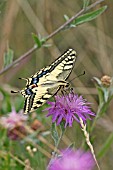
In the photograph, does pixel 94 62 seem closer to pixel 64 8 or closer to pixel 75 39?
pixel 75 39

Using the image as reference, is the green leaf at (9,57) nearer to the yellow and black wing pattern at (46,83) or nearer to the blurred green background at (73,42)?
the yellow and black wing pattern at (46,83)

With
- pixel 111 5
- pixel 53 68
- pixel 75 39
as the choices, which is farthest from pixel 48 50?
pixel 53 68

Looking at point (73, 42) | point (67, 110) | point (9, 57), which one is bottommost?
point (67, 110)

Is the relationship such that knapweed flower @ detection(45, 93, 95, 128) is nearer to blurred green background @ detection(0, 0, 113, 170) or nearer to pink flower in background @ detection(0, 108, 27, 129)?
pink flower in background @ detection(0, 108, 27, 129)

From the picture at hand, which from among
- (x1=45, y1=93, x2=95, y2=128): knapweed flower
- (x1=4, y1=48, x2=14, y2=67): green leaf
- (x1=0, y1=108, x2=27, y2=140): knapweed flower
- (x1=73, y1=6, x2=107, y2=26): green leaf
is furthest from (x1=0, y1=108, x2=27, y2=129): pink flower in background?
(x1=45, y1=93, x2=95, y2=128): knapweed flower

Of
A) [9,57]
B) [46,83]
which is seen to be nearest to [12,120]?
[9,57]

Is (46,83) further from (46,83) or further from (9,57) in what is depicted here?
(9,57)

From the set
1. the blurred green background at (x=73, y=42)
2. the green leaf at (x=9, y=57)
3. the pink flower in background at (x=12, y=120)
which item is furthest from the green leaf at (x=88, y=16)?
the blurred green background at (x=73, y=42)
